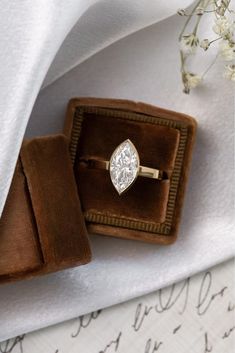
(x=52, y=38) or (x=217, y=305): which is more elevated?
(x=52, y=38)

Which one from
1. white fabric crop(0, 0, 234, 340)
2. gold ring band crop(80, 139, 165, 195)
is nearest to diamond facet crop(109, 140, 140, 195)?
gold ring band crop(80, 139, 165, 195)

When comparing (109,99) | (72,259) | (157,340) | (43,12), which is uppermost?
(43,12)

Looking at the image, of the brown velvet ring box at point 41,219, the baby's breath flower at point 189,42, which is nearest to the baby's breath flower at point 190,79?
the baby's breath flower at point 189,42

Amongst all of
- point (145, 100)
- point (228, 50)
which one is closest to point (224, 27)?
point (228, 50)

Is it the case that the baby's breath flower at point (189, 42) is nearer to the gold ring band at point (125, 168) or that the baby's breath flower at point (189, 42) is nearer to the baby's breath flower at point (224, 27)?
the baby's breath flower at point (224, 27)

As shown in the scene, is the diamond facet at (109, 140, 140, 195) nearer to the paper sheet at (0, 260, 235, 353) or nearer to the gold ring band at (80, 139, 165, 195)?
the gold ring band at (80, 139, 165, 195)

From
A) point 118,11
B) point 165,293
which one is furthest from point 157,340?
point 118,11

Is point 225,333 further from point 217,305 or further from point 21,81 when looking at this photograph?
point 21,81
